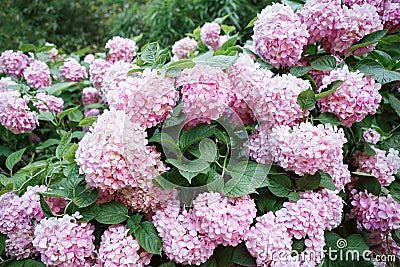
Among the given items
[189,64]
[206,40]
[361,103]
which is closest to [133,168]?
[189,64]

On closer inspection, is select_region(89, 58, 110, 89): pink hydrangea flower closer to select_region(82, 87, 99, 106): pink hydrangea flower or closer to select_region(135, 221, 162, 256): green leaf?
select_region(82, 87, 99, 106): pink hydrangea flower

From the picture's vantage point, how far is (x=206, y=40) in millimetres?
1903

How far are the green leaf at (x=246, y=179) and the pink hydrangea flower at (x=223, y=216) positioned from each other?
0.07 feet

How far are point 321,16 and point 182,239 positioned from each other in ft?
2.26

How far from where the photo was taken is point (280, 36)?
1.15m

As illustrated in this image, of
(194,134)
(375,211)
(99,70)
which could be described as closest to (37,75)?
(99,70)

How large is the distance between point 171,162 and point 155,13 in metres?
3.85

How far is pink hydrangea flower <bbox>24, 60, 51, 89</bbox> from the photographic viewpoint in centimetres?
175

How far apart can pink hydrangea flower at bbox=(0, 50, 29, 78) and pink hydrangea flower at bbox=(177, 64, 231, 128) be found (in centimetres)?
107

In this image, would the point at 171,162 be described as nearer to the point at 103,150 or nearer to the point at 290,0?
the point at 103,150

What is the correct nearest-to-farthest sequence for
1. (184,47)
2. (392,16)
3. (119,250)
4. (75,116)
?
(119,250), (392,16), (75,116), (184,47)

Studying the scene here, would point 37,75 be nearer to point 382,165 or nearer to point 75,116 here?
point 75,116

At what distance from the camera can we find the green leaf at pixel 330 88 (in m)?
1.07

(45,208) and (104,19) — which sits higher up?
(45,208)
